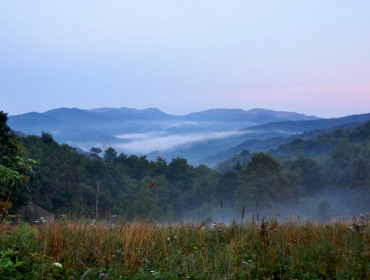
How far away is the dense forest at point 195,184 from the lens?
4778cm

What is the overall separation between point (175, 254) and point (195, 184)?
6512 centimetres

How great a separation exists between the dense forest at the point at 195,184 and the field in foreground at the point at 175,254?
37.2 m

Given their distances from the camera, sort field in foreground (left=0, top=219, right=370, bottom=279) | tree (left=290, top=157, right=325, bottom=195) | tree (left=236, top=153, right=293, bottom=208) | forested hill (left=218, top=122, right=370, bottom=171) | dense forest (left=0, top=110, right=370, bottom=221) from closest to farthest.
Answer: field in foreground (left=0, top=219, right=370, bottom=279) < dense forest (left=0, top=110, right=370, bottom=221) < tree (left=236, top=153, right=293, bottom=208) < tree (left=290, top=157, right=325, bottom=195) < forested hill (left=218, top=122, right=370, bottom=171)

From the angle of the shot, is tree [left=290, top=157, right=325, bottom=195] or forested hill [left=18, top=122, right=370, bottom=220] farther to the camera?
tree [left=290, top=157, right=325, bottom=195]

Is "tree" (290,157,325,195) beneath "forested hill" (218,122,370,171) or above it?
beneath

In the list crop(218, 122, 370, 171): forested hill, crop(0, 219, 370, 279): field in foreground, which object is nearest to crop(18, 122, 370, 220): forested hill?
crop(218, 122, 370, 171): forested hill

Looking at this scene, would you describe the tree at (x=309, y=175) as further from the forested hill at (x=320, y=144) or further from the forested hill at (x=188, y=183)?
the forested hill at (x=320, y=144)

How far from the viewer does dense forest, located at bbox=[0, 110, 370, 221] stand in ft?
157

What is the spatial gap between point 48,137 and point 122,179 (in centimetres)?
1452

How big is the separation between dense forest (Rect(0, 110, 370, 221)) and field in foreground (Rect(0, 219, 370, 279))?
122ft

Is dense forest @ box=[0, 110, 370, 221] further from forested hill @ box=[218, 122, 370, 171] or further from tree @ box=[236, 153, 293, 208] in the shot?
forested hill @ box=[218, 122, 370, 171]

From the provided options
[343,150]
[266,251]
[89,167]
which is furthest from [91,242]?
[343,150]

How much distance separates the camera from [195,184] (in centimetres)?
6900

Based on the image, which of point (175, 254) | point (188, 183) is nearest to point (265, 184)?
point (188, 183)
